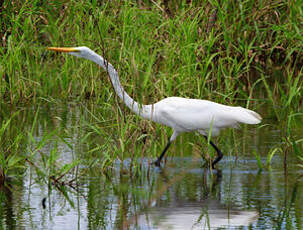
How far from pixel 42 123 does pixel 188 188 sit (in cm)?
340

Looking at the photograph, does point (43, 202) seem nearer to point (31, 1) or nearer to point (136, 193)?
point (136, 193)

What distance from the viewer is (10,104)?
30.0 ft

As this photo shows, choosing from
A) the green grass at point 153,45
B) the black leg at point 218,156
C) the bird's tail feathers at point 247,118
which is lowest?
the black leg at point 218,156

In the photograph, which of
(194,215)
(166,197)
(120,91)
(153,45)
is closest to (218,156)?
(120,91)

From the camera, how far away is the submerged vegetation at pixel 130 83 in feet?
20.4

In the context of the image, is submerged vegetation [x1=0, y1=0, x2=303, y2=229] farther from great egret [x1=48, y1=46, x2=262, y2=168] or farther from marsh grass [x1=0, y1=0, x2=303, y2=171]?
great egret [x1=48, y1=46, x2=262, y2=168]

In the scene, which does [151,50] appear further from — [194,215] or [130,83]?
[194,215]

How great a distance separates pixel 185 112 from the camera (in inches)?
262

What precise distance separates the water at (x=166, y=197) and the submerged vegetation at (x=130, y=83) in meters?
0.05

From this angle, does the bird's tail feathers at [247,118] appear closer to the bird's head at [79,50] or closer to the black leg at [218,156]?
the black leg at [218,156]

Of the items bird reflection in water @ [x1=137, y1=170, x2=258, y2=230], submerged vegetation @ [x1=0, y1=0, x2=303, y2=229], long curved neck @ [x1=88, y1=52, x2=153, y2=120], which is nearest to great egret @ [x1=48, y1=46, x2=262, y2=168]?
long curved neck @ [x1=88, y1=52, x2=153, y2=120]

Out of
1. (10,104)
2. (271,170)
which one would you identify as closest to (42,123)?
(10,104)

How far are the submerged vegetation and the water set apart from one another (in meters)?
0.05

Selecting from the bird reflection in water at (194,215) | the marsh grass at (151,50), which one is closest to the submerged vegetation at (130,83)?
the marsh grass at (151,50)
